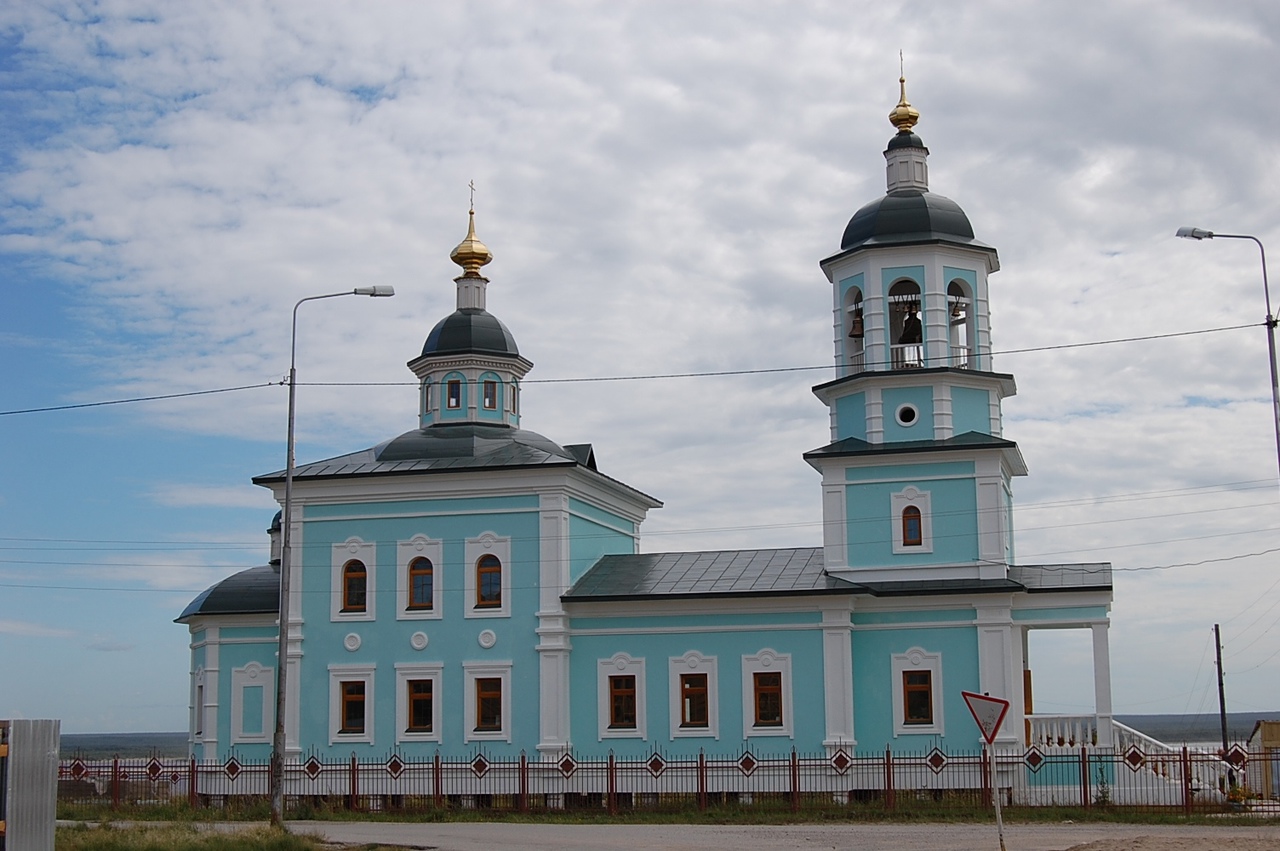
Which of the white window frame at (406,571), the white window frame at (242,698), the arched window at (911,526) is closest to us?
the arched window at (911,526)

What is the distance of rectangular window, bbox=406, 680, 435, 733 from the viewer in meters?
31.9

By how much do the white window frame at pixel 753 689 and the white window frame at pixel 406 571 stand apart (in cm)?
667

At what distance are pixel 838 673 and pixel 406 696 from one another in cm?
917

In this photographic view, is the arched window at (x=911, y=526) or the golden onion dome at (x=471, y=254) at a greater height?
the golden onion dome at (x=471, y=254)

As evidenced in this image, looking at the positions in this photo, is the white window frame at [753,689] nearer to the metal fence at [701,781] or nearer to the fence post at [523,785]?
the metal fence at [701,781]

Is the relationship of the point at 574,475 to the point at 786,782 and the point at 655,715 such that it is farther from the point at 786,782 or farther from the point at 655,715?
the point at 786,782

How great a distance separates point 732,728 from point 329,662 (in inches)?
347

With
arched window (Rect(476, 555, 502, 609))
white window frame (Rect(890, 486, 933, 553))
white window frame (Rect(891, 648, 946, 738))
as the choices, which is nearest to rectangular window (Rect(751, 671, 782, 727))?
white window frame (Rect(891, 648, 946, 738))

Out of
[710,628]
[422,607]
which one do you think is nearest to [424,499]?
[422,607]

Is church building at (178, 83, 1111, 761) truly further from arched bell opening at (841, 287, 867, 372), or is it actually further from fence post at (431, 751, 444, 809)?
fence post at (431, 751, 444, 809)

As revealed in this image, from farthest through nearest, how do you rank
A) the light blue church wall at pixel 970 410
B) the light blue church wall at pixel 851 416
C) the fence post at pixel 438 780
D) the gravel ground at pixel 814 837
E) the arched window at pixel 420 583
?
the arched window at pixel 420 583 → the light blue church wall at pixel 851 416 → the light blue church wall at pixel 970 410 → the fence post at pixel 438 780 → the gravel ground at pixel 814 837

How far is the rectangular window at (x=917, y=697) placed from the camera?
29.9 m

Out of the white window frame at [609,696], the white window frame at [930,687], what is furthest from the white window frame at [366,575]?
the white window frame at [930,687]

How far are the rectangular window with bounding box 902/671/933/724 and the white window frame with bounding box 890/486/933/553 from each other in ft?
8.16
